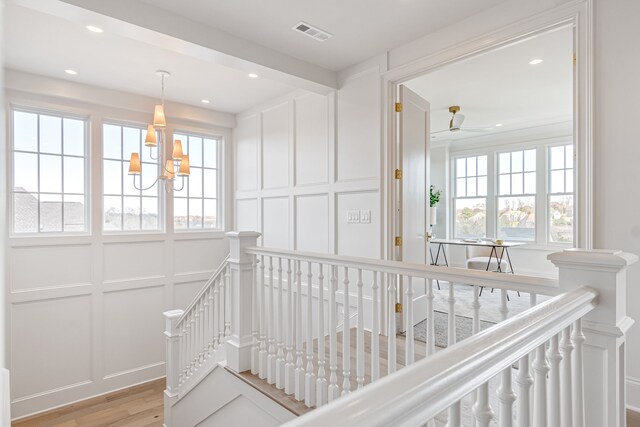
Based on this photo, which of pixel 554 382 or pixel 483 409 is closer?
pixel 483 409

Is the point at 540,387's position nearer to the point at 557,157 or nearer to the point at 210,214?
the point at 210,214

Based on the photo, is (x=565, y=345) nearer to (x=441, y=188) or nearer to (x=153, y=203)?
(x=153, y=203)

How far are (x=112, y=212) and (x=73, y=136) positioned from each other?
0.96 meters

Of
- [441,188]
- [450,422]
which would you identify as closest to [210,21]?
[450,422]

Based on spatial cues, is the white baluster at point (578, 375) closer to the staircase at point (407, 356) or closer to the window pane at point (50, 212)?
the staircase at point (407, 356)

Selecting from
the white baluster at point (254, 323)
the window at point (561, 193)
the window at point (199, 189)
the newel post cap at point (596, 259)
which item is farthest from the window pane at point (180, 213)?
the window at point (561, 193)

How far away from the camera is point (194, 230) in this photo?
5.02 metres

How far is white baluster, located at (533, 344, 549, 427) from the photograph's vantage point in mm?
906

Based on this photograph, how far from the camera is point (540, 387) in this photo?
91 centimetres

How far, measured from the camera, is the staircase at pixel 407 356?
598 millimetres

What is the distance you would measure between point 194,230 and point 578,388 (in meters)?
4.68

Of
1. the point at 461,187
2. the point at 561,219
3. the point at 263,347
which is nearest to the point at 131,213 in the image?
the point at 263,347

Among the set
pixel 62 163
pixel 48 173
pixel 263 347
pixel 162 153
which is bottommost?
pixel 263 347

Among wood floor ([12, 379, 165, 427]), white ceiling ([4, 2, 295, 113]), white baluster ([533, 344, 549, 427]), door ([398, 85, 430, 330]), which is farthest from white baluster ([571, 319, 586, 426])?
wood floor ([12, 379, 165, 427])
